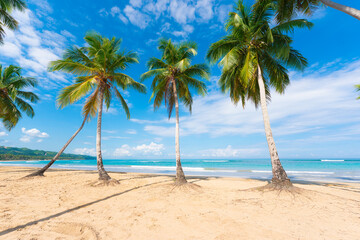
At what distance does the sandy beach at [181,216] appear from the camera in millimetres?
3189

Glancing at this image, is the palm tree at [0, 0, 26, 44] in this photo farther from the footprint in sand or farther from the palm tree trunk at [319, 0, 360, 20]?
the palm tree trunk at [319, 0, 360, 20]

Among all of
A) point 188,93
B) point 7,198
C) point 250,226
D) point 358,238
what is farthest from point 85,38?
point 358,238

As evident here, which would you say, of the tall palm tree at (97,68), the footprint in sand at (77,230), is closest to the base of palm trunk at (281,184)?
the footprint in sand at (77,230)

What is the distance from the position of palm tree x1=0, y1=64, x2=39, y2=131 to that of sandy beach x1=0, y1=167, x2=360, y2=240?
1268cm

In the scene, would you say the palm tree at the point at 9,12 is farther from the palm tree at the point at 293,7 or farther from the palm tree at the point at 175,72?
the palm tree at the point at 293,7

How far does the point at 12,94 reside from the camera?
12.5 meters

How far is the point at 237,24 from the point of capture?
7465 mm

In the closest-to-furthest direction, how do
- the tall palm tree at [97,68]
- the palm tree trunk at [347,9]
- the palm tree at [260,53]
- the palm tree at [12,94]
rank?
the palm tree trunk at [347,9] → the palm tree at [260,53] → the tall palm tree at [97,68] → the palm tree at [12,94]

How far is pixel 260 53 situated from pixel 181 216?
8.58 m

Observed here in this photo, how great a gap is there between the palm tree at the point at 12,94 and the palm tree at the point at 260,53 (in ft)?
54.5

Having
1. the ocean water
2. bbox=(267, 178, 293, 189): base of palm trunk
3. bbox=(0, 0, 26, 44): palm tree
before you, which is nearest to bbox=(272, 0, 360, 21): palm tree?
bbox=(267, 178, 293, 189): base of palm trunk

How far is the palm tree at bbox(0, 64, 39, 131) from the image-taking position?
13.3 m

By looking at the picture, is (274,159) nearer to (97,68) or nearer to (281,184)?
(281,184)

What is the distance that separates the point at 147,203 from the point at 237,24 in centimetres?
896
